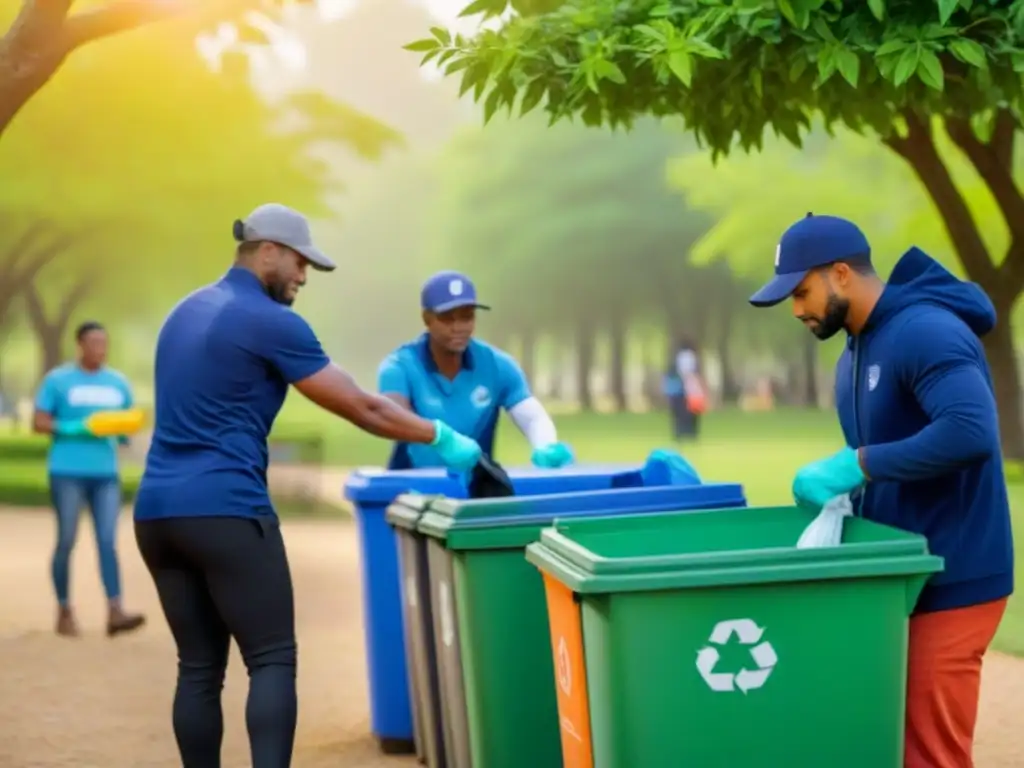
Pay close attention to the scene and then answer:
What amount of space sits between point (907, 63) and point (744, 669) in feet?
15.5

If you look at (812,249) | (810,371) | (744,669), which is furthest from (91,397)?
(810,371)

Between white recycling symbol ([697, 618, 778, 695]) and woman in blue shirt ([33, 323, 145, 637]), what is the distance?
22.4 ft

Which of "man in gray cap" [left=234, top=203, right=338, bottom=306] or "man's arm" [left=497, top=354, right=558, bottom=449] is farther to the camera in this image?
"man's arm" [left=497, top=354, right=558, bottom=449]

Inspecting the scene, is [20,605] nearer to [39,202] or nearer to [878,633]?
[878,633]

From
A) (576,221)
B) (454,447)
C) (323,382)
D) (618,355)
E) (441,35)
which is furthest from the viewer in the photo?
(618,355)

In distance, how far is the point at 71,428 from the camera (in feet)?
Answer: 35.6

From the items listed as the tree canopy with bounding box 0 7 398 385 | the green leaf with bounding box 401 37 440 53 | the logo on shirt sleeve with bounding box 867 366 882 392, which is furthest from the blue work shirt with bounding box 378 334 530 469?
the tree canopy with bounding box 0 7 398 385

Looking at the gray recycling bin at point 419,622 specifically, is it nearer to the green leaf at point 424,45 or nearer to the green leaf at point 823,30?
the green leaf at point 424,45

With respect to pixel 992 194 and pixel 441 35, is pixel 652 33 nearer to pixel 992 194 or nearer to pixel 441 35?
pixel 441 35

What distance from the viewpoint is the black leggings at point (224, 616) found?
5453mm

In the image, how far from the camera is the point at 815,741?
457 centimetres

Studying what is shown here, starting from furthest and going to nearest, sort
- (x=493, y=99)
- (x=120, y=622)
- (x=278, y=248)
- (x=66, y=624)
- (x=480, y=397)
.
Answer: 1. (x=66, y=624)
2. (x=120, y=622)
3. (x=493, y=99)
4. (x=480, y=397)
5. (x=278, y=248)

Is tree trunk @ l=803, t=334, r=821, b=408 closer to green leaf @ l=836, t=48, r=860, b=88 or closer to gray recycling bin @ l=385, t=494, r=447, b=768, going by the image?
green leaf @ l=836, t=48, r=860, b=88

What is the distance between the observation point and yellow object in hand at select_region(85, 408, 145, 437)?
35.5 feet
